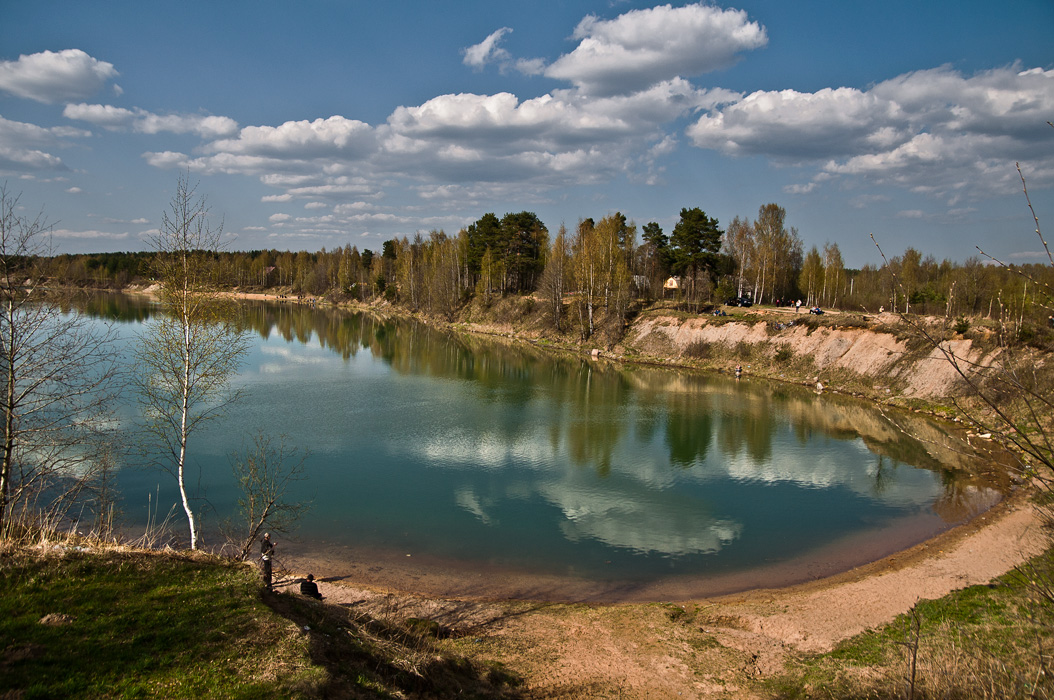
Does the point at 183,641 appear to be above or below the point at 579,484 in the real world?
above

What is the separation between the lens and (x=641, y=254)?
3061 inches

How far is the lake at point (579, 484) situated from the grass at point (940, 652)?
12.4 ft

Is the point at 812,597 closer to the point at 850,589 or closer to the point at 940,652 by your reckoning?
the point at 850,589

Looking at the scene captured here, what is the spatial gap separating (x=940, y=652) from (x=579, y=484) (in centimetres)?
1392

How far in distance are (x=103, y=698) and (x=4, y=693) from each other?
92cm

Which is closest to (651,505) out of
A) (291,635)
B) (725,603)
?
(725,603)

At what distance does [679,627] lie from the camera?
1265 centimetres

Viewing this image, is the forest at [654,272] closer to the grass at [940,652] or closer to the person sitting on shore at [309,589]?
the grass at [940,652]

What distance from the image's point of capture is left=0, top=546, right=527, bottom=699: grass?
690 centimetres

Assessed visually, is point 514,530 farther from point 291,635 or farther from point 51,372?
point 51,372

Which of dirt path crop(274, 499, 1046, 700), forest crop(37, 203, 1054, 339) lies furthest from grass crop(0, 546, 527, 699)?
forest crop(37, 203, 1054, 339)

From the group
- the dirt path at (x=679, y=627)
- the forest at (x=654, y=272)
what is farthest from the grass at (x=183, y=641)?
the forest at (x=654, y=272)

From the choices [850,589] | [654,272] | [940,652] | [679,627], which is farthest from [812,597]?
[654,272]

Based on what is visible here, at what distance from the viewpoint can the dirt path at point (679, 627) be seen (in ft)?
34.8
